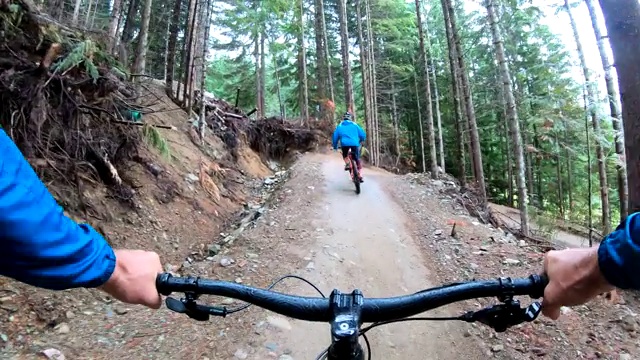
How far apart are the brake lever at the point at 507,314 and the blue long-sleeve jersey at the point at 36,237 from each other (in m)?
1.32

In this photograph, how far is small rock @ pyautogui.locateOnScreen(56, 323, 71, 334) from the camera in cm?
437

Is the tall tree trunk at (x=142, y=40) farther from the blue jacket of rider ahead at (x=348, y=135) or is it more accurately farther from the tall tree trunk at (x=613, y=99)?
the tall tree trunk at (x=613, y=99)

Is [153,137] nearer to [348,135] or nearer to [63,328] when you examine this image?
[63,328]

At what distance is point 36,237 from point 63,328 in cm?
428

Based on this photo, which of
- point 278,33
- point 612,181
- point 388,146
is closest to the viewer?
point 612,181

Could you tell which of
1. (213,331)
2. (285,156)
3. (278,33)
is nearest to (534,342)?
(213,331)

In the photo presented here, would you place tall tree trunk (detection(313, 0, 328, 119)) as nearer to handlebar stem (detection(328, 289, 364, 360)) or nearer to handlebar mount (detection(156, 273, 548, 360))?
handlebar mount (detection(156, 273, 548, 360))

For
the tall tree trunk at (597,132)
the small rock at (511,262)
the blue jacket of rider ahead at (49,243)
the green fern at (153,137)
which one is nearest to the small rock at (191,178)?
the green fern at (153,137)

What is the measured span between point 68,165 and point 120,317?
2.43 meters

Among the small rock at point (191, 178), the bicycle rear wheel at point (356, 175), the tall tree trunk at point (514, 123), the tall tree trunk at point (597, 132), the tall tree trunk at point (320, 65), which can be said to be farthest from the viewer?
the tall tree trunk at point (320, 65)

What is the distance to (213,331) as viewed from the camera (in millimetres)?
4684

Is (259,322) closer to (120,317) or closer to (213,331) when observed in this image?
(213,331)

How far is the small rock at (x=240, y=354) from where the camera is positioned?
171 inches

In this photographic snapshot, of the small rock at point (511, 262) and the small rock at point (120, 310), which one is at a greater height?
the small rock at point (120, 310)
